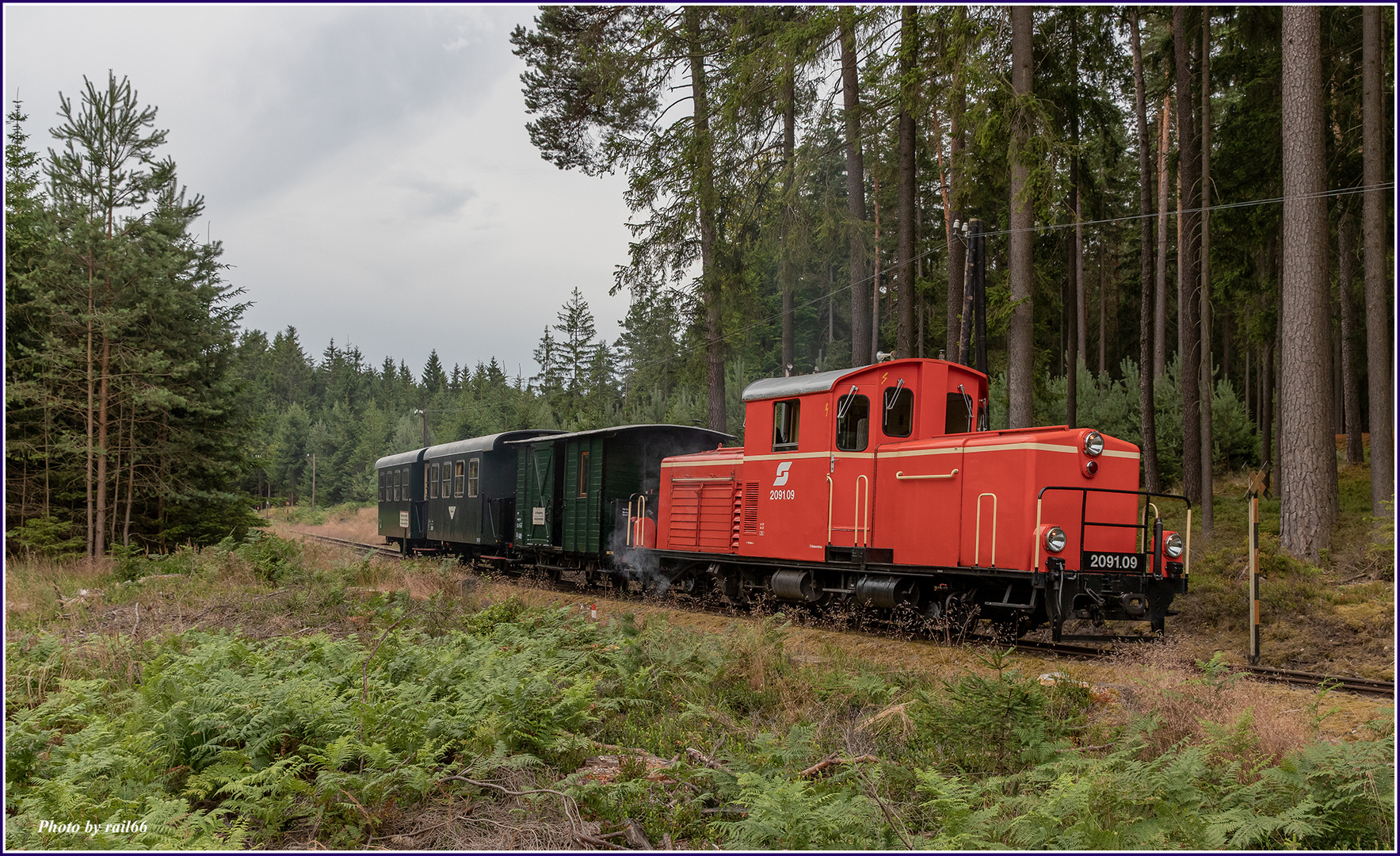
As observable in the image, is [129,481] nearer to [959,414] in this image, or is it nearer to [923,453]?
[923,453]

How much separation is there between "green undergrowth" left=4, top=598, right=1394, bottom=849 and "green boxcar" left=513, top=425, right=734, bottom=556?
8.59m

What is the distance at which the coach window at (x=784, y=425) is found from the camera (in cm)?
1266

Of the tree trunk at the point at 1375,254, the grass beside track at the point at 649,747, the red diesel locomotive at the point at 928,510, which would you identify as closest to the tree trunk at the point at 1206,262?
the tree trunk at the point at 1375,254

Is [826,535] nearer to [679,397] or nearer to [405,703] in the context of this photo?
[405,703]

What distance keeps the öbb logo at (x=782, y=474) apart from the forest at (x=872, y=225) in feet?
8.92

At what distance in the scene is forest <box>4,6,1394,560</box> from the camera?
1602 cm

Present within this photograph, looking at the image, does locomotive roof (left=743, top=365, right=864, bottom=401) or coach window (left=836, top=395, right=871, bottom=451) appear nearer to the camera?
coach window (left=836, top=395, right=871, bottom=451)

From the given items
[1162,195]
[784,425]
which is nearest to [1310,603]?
[784,425]

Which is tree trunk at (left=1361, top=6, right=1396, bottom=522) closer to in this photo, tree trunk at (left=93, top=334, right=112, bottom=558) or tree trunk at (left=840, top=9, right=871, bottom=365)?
tree trunk at (left=840, top=9, right=871, bottom=365)

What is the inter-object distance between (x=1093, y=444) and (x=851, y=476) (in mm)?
2980

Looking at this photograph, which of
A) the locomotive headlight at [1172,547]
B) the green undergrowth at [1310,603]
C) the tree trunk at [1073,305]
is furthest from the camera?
the tree trunk at [1073,305]

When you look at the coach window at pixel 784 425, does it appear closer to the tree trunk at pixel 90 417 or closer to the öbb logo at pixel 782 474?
the öbb logo at pixel 782 474

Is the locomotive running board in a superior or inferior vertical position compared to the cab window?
inferior

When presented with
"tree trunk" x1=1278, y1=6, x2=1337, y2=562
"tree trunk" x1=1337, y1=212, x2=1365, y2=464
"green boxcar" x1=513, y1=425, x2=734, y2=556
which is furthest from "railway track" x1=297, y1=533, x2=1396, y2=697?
"tree trunk" x1=1337, y1=212, x2=1365, y2=464
